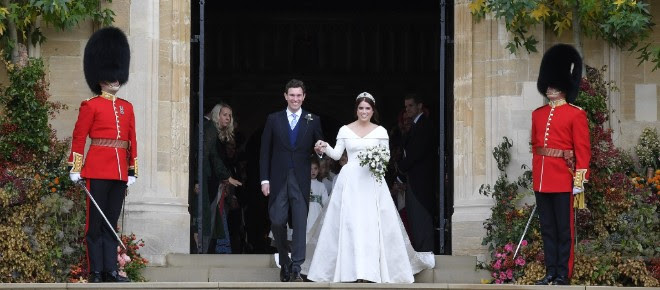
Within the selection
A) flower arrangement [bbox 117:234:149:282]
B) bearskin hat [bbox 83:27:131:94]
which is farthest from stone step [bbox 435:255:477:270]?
bearskin hat [bbox 83:27:131:94]

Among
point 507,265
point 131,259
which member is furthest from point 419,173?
point 131,259

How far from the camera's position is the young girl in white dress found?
18109 millimetres

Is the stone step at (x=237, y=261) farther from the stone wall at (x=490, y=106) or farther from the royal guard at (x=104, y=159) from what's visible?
the royal guard at (x=104, y=159)

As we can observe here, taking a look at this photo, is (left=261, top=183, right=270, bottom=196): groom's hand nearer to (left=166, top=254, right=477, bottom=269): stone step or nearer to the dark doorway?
(left=166, top=254, right=477, bottom=269): stone step

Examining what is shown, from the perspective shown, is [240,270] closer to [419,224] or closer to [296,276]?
[296,276]

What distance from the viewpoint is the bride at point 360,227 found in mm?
16484

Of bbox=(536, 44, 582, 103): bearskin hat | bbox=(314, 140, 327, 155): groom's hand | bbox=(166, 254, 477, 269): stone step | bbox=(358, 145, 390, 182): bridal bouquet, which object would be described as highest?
bbox=(536, 44, 582, 103): bearskin hat

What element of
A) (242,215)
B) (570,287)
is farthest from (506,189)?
(242,215)

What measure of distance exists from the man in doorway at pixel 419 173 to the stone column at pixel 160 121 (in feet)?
6.86

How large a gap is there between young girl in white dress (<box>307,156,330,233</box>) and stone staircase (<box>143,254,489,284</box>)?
654 mm

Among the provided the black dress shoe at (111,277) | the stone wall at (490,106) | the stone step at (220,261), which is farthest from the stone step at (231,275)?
the black dress shoe at (111,277)

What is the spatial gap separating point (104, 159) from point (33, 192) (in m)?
0.99

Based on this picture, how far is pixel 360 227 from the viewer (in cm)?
1655

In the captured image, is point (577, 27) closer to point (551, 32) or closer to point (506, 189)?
point (551, 32)
